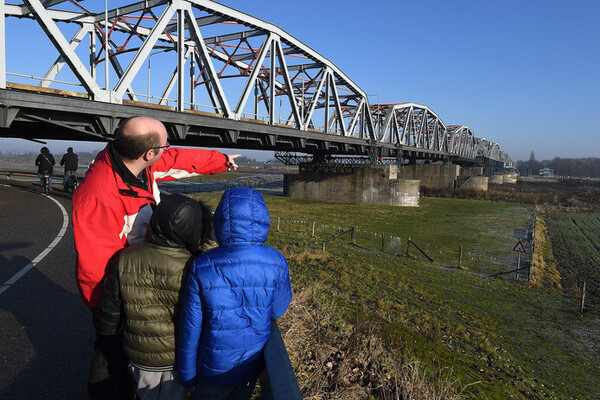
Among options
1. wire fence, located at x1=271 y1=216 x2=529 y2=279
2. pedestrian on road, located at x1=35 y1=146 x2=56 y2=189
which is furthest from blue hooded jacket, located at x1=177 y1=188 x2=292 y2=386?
pedestrian on road, located at x1=35 y1=146 x2=56 y2=189

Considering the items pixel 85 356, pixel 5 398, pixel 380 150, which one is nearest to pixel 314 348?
pixel 85 356

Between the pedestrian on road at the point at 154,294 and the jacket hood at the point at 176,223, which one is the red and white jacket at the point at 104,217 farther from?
the jacket hood at the point at 176,223

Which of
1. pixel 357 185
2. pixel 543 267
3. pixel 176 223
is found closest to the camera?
pixel 176 223

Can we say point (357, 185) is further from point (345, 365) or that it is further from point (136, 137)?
point (136, 137)

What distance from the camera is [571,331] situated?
10461 mm

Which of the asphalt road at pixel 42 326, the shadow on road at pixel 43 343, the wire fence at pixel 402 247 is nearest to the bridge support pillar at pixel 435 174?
the wire fence at pixel 402 247

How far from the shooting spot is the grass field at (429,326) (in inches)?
163

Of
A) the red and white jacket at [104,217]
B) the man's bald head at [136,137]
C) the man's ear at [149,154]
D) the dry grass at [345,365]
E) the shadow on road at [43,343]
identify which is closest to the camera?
the red and white jacket at [104,217]

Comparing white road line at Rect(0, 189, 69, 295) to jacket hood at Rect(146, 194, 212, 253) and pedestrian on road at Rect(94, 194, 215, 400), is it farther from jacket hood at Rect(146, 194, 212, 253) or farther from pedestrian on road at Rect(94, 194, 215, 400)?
jacket hood at Rect(146, 194, 212, 253)

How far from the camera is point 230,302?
88.3 inches

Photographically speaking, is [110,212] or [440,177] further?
[440,177]

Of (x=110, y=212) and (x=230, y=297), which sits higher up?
(x=110, y=212)

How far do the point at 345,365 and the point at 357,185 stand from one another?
113 feet

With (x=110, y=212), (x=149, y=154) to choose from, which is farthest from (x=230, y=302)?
(x=149, y=154)
